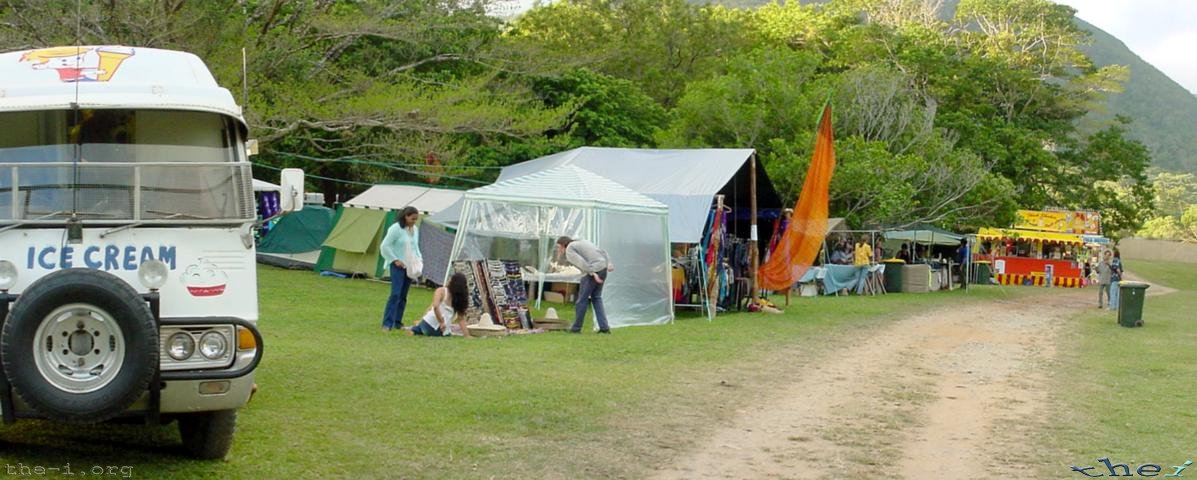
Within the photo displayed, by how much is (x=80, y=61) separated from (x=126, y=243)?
1.34 metres

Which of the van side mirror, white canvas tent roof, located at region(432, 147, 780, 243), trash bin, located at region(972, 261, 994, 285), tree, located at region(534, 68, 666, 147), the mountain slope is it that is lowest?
trash bin, located at region(972, 261, 994, 285)

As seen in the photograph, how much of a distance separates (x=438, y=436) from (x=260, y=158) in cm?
2482

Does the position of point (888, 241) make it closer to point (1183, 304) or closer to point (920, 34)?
point (1183, 304)

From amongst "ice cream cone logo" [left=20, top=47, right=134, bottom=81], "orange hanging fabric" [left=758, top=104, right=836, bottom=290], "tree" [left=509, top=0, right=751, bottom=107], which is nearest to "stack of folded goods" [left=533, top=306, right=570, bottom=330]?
"orange hanging fabric" [left=758, top=104, right=836, bottom=290]

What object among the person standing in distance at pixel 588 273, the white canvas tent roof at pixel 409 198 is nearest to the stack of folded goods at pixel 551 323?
the person standing in distance at pixel 588 273

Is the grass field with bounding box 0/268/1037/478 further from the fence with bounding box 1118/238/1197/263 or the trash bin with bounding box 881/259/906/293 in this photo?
the fence with bounding box 1118/238/1197/263

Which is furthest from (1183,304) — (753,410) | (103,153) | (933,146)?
(103,153)

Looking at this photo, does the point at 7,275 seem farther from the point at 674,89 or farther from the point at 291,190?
the point at 674,89

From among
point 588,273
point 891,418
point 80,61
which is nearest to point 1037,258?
point 588,273

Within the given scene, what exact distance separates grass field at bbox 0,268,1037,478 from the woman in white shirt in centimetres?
36

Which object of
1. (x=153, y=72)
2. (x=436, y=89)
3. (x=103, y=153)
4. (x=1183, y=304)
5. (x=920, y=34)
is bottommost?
(x=1183, y=304)

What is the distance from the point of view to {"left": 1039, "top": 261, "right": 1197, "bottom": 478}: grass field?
8766mm

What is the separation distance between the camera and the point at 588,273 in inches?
619

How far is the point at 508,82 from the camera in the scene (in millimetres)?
31109
